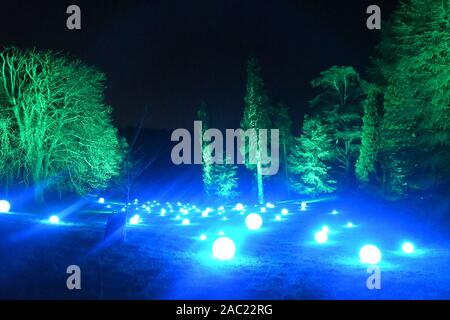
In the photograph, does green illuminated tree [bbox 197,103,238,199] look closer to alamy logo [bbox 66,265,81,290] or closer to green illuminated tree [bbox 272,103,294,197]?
green illuminated tree [bbox 272,103,294,197]

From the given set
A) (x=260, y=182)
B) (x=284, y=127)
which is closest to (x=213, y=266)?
(x=260, y=182)

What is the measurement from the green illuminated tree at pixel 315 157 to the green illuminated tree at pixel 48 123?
1861 centimetres

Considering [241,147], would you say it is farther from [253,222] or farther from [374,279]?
[374,279]

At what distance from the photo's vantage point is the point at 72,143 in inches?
1081

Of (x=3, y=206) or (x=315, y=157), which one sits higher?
(x=315, y=157)

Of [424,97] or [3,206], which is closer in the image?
[424,97]

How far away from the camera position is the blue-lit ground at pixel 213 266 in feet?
29.0

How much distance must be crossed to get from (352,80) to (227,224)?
23064 mm

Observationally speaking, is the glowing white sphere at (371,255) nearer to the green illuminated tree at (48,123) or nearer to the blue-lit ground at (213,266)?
the blue-lit ground at (213,266)

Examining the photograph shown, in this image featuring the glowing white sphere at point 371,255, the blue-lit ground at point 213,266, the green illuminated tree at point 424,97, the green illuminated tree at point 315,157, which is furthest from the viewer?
the green illuminated tree at point 315,157

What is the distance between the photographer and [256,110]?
42406 millimetres

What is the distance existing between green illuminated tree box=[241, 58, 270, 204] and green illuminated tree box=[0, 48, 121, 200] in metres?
17.0

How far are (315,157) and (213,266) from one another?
1170 inches

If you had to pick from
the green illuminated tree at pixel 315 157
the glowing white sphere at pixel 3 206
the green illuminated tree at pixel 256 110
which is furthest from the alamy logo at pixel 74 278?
the green illuminated tree at pixel 256 110
